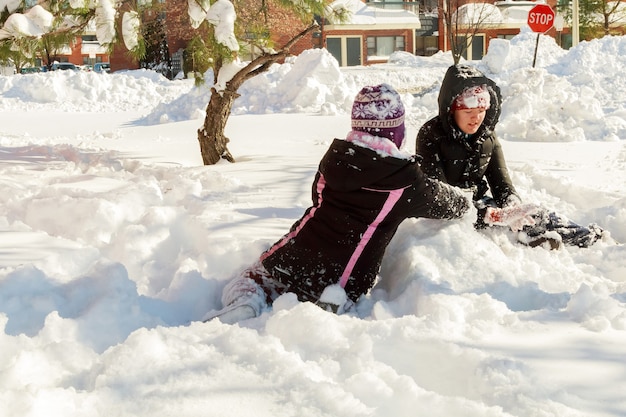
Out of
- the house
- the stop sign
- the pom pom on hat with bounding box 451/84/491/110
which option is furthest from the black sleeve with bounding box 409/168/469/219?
the house

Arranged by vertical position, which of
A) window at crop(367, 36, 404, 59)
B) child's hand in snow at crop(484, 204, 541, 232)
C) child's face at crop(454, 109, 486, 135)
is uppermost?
child's face at crop(454, 109, 486, 135)

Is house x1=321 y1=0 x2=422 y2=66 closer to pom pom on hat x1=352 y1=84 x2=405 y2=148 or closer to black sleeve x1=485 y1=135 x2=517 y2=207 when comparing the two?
black sleeve x1=485 y1=135 x2=517 y2=207

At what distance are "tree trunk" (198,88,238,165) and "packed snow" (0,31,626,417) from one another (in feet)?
3.02

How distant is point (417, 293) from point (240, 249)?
1178 mm

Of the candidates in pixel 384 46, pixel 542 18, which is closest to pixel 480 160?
pixel 542 18

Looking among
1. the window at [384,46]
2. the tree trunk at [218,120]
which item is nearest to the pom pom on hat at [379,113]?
the tree trunk at [218,120]

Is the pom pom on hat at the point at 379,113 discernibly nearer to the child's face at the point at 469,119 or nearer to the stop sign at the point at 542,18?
the child's face at the point at 469,119

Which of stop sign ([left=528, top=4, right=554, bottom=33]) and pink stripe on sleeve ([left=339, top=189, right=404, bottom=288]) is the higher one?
stop sign ([left=528, top=4, right=554, bottom=33])

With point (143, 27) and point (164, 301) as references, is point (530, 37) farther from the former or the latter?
point (164, 301)

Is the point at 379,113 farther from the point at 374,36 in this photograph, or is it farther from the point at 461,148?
the point at 374,36

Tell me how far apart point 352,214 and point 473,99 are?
1.45 meters

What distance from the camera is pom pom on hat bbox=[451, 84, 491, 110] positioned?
12.6 ft

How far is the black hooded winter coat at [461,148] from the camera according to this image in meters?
3.95

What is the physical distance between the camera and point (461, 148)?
3998 millimetres
